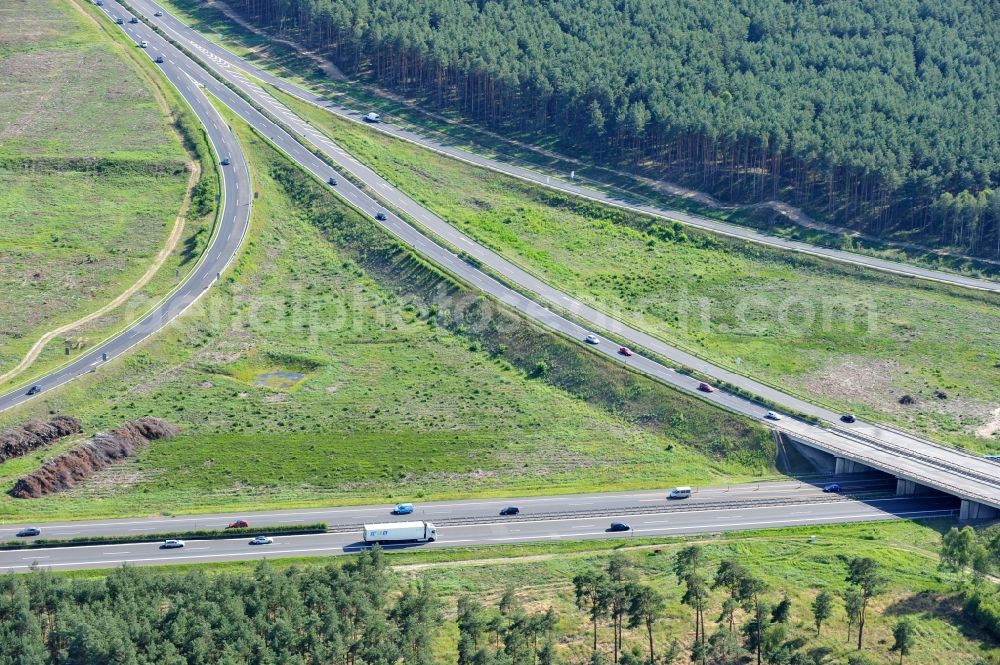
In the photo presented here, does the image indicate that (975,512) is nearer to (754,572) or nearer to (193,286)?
(754,572)

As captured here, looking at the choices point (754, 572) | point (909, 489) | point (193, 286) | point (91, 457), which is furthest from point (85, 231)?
point (909, 489)

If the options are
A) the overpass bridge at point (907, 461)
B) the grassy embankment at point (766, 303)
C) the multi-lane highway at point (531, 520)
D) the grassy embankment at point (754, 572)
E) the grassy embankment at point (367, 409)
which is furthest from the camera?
the grassy embankment at point (766, 303)

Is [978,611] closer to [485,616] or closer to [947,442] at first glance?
[947,442]

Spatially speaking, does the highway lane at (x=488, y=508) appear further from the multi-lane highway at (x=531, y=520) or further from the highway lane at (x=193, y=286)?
the highway lane at (x=193, y=286)

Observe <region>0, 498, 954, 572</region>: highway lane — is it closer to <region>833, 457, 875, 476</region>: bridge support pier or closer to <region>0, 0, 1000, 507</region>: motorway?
<region>0, 0, 1000, 507</region>: motorway

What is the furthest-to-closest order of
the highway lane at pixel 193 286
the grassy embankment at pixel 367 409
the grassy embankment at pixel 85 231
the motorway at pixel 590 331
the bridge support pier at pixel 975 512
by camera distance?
the grassy embankment at pixel 85 231
the highway lane at pixel 193 286
the motorway at pixel 590 331
the grassy embankment at pixel 367 409
the bridge support pier at pixel 975 512

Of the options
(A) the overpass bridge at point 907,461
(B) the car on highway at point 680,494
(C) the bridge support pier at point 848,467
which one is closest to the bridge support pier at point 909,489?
(A) the overpass bridge at point 907,461
